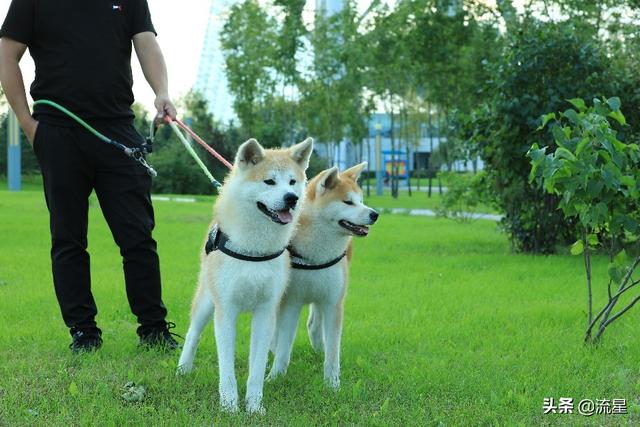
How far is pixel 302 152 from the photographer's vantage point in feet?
12.5

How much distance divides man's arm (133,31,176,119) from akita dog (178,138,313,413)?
45.9 inches

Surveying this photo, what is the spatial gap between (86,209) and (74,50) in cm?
99

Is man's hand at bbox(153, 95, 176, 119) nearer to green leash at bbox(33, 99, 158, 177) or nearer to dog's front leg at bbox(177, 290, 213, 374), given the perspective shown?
green leash at bbox(33, 99, 158, 177)

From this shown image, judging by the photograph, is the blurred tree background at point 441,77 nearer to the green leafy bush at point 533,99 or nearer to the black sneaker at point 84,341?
the green leafy bush at point 533,99

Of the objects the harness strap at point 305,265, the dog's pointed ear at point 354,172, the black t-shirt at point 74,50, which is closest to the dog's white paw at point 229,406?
the harness strap at point 305,265

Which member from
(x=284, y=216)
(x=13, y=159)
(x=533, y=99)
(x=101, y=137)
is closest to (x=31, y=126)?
(x=101, y=137)

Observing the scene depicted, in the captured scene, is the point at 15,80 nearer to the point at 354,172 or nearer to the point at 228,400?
the point at 354,172

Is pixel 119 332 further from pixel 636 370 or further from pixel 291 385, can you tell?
pixel 636 370

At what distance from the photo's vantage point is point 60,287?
4609mm

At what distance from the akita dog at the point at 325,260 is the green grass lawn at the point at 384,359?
0.22 metres

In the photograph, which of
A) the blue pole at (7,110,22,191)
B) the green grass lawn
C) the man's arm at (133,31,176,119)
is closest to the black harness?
the green grass lawn

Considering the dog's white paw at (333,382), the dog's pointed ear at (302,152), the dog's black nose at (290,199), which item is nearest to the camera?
the dog's black nose at (290,199)

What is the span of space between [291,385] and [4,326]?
250 centimetres

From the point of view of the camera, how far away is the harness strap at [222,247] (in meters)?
3.64
